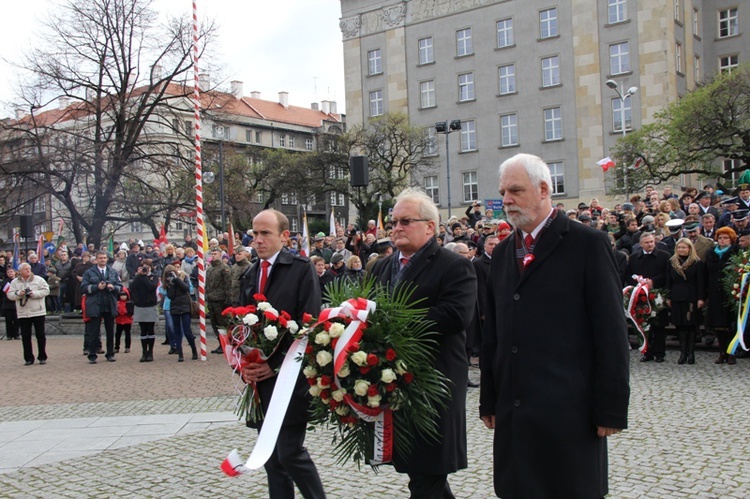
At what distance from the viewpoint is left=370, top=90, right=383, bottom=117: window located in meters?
57.1

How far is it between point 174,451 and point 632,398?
5350 millimetres

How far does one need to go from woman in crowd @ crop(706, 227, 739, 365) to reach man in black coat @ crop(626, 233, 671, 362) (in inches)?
27.3

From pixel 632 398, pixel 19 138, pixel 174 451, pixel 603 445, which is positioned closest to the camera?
pixel 603 445

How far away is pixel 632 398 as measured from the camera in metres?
9.18

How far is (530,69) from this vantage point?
51.0 meters

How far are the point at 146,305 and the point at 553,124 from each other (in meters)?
39.8

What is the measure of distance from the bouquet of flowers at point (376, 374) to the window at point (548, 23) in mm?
49484

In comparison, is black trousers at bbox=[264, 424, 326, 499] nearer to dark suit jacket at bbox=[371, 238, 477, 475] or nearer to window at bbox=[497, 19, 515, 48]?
dark suit jacket at bbox=[371, 238, 477, 475]

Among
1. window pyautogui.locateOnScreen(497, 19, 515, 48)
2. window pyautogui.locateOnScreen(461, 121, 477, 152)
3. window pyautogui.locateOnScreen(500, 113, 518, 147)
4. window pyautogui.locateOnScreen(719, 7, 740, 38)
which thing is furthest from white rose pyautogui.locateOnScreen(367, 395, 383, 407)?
window pyautogui.locateOnScreen(719, 7, 740, 38)

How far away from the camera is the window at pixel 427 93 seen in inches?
2172

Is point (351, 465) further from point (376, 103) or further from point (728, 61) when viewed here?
point (728, 61)

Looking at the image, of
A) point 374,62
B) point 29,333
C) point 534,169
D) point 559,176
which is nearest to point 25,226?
point 29,333

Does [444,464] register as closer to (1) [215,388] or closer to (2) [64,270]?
(1) [215,388]

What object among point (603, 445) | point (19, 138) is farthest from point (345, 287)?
point (19, 138)
